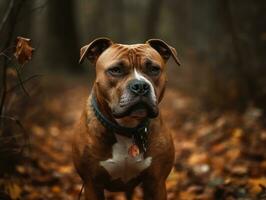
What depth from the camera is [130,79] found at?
414cm

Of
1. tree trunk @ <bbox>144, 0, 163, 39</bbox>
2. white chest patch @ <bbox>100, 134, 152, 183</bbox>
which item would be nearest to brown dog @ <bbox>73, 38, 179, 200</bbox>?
white chest patch @ <bbox>100, 134, 152, 183</bbox>

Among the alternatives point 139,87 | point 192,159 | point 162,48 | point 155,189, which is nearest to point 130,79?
point 139,87

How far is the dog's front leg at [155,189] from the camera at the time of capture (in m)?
4.32

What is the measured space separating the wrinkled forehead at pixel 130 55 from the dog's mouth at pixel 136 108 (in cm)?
37

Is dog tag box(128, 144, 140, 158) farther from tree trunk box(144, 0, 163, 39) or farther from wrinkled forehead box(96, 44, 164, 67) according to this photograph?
tree trunk box(144, 0, 163, 39)

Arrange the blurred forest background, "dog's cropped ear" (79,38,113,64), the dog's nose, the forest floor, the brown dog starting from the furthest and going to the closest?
the forest floor, the blurred forest background, "dog's cropped ear" (79,38,113,64), the brown dog, the dog's nose

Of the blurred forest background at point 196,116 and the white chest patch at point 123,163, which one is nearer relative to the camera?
the white chest patch at point 123,163

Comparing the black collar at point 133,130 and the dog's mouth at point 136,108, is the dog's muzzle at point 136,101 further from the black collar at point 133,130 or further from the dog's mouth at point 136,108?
the black collar at point 133,130

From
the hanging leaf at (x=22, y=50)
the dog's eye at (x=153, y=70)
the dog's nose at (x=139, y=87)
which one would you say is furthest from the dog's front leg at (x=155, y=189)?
the hanging leaf at (x=22, y=50)

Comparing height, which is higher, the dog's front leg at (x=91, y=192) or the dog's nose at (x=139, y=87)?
the dog's nose at (x=139, y=87)

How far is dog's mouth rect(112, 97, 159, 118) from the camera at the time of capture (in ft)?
13.3

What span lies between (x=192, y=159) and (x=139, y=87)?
116 inches

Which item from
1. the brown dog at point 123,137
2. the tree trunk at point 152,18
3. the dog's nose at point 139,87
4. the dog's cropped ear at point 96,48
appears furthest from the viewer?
the tree trunk at point 152,18

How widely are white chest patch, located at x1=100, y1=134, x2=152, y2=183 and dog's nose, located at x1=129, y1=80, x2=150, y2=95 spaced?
1.70ft
